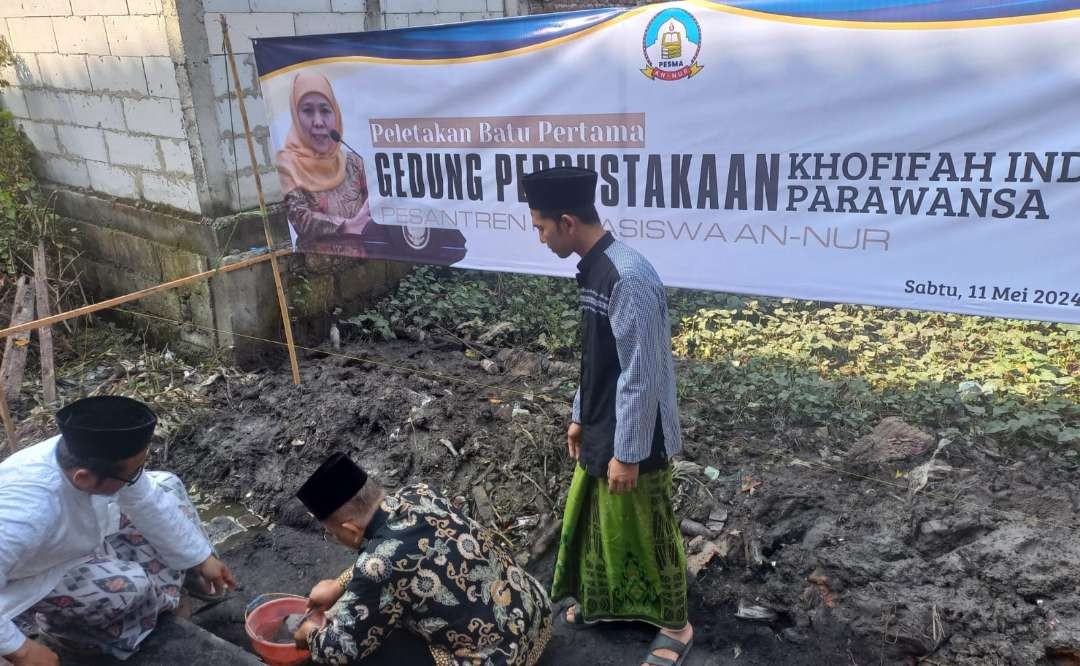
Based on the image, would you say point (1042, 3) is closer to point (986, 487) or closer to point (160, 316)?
point (986, 487)

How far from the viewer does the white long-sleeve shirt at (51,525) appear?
2426 millimetres

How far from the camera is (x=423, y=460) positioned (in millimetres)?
4094

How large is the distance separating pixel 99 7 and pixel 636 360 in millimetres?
4990

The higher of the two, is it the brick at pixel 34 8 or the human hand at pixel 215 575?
the brick at pixel 34 8

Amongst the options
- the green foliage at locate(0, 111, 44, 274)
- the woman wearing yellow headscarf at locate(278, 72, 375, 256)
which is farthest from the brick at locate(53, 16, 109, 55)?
the woman wearing yellow headscarf at locate(278, 72, 375, 256)

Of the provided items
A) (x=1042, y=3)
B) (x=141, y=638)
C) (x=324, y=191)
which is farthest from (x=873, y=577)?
(x=324, y=191)

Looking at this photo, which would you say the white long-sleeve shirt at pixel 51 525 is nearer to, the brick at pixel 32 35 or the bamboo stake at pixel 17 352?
the bamboo stake at pixel 17 352

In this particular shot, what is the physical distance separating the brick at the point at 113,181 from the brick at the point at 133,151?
0.27 feet

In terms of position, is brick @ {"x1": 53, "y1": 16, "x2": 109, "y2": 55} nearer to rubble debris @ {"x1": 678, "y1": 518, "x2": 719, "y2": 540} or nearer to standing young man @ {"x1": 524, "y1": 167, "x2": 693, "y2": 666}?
standing young man @ {"x1": 524, "y1": 167, "x2": 693, "y2": 666}

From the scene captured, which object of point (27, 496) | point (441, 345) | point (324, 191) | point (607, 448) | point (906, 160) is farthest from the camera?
point (441, 345)

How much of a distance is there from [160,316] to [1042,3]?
576 cm

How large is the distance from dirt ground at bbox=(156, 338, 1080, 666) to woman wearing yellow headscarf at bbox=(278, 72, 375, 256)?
38.5 inches

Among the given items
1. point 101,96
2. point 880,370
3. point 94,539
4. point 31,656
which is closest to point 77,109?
point 101,96

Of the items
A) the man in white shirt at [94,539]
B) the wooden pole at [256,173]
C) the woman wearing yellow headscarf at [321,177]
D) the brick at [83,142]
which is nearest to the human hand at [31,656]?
the man in white shirt at [94,539]
